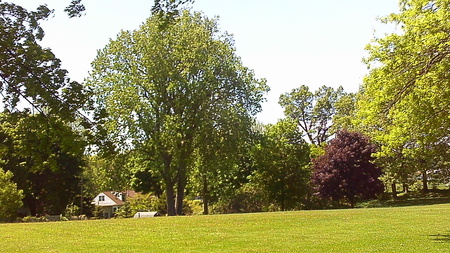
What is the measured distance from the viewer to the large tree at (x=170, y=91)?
1345 inches

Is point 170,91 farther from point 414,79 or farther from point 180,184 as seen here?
point 414,79

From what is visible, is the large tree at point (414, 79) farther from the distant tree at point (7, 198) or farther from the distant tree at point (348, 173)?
the distant tree at point (7, 198)

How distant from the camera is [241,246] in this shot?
14.0m

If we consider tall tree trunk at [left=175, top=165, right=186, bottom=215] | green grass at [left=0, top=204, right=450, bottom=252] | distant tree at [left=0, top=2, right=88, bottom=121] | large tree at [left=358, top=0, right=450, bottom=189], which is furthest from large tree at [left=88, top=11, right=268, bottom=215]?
distant tree at [left=0, top=2, right=88, bottom=121]

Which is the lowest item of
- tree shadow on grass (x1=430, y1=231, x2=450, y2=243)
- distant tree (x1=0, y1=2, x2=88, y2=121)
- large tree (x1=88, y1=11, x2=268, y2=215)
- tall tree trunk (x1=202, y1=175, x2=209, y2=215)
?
tree shadow on grass (x1=430, y1=231, x2=450, y2=243)

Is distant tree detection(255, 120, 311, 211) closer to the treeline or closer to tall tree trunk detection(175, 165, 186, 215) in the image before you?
the treeline

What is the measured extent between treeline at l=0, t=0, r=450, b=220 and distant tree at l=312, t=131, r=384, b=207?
10cm

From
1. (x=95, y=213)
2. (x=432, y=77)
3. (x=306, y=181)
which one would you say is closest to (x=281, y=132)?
(x=306, y=181)

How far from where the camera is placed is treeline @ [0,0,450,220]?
376 inches

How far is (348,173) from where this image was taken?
41.7 m

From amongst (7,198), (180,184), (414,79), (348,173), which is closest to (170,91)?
(180,184)

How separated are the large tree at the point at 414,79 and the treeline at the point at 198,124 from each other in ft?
0.15

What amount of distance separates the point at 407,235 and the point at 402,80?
518cm

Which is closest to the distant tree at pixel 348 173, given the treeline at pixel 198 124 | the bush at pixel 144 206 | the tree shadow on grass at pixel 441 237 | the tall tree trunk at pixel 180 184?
the treeline at pixel 198 124
